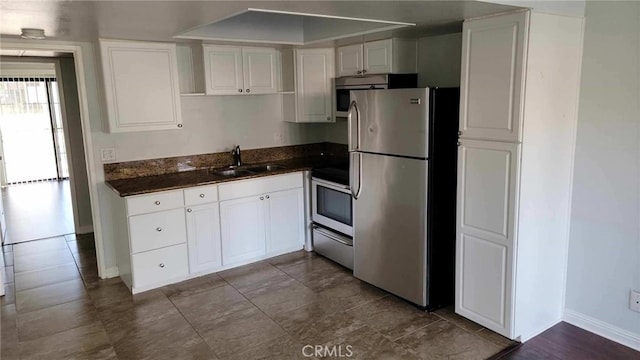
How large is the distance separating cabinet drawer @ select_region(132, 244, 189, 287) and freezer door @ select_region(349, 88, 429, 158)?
68.4 inches

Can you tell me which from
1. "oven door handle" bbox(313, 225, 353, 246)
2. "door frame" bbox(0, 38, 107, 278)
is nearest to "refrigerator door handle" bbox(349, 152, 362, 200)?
"oven door handle" bbox(313, 225, 353, 246)

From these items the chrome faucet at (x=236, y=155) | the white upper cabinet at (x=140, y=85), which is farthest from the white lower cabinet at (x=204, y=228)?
the white upper cabinet at (x=140, y=85)

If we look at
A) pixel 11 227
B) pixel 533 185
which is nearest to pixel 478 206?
pixel 533 185

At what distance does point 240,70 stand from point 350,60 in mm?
1034

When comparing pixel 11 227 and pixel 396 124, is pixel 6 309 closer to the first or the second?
pixel 11 227

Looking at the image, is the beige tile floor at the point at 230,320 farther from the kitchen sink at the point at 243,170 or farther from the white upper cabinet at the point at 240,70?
the white upper cabinet at the point at 240,70

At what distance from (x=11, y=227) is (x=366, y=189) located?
4.91 meters

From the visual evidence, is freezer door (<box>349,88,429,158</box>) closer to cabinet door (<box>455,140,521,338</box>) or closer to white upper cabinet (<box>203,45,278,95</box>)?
cabinet door (<box>455,140,521,338</box>)

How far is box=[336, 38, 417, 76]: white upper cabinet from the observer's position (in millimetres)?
3771

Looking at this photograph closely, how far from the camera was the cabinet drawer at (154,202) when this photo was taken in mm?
3615

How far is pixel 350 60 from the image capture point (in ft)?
13.7

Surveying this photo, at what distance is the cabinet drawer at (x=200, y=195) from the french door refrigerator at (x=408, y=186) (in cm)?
122

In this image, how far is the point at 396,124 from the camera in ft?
10.6

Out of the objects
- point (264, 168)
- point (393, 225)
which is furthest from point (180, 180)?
point (393, 225)
